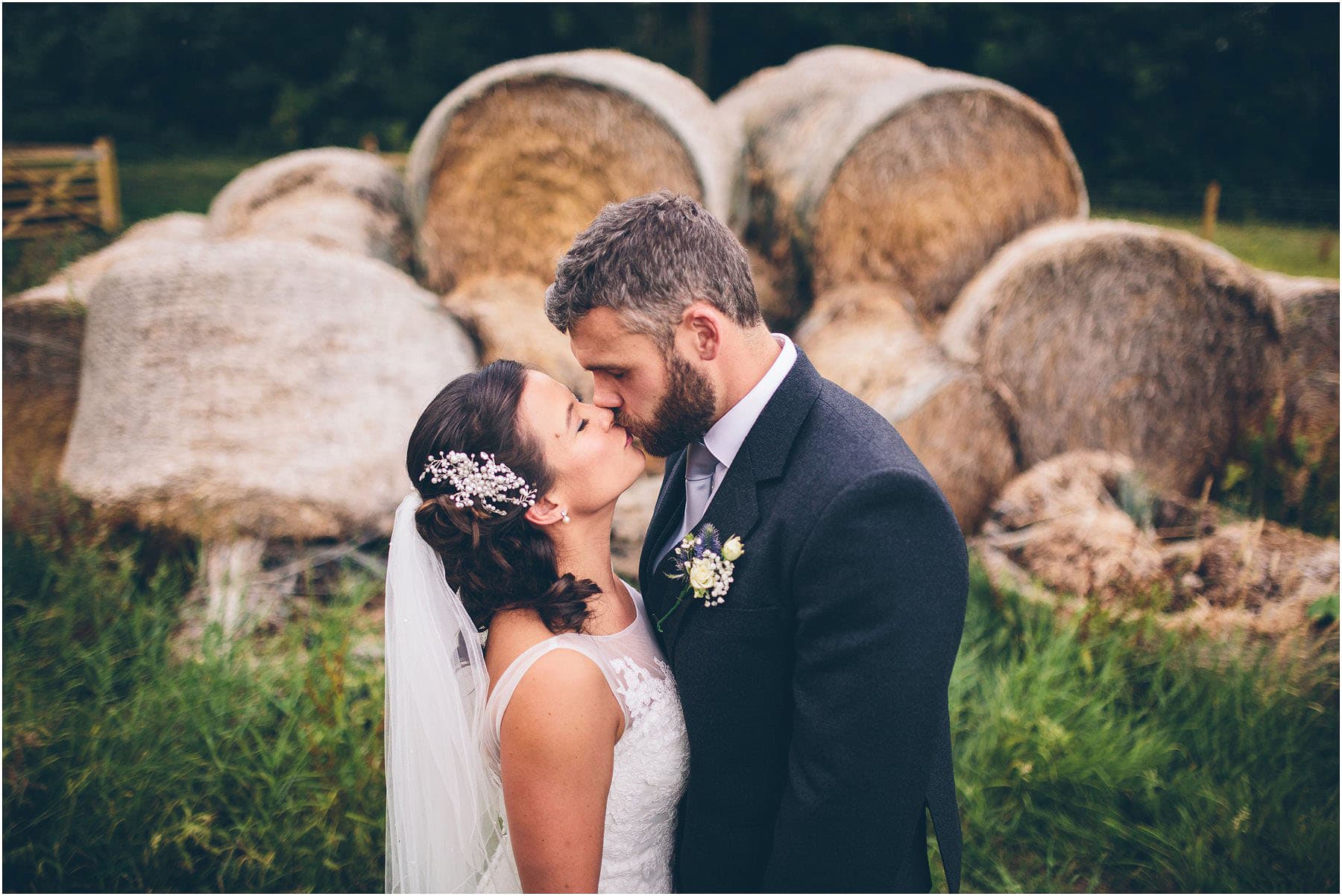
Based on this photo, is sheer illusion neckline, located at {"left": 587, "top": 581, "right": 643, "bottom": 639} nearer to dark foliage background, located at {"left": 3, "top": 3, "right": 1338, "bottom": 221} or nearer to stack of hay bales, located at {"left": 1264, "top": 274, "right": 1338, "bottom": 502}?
stack of hay bales, located at {"left": 1264, "top": 274, "right": 1338, "bottom": 502}

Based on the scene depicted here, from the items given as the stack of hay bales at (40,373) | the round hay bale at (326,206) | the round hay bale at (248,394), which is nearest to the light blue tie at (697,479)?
the round hay bale at (248,394)

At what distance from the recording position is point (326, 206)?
507 centimetres

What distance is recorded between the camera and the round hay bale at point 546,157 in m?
4.48

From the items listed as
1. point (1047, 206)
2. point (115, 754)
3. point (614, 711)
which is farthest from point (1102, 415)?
point (115, 754)

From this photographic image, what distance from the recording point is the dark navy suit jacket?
157cm

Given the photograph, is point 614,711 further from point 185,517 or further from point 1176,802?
point 185,517

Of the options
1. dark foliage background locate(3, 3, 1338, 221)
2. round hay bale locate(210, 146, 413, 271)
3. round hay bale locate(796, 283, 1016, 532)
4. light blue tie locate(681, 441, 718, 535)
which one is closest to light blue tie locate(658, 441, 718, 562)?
light blue tie locate(681, 441, 718, 535)

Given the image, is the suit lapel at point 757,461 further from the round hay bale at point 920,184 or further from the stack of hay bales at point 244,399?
the round hay bale at point 920,184

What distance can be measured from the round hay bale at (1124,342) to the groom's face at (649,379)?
2.65m

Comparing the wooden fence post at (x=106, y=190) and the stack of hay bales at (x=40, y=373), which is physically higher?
the stack of hay bales at (x=40, y=373)

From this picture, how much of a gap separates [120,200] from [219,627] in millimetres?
11151

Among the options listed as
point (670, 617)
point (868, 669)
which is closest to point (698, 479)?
point (670, 617)

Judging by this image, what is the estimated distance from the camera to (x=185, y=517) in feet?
12.1

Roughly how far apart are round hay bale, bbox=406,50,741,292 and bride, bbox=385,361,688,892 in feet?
9.16
